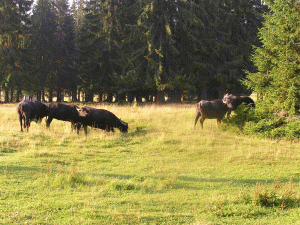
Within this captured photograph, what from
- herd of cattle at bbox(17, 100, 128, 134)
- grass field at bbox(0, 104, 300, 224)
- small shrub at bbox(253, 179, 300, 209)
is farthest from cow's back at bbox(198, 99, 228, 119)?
small shrub at bbox(253, 179, 300, 209)

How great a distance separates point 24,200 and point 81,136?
9794 mm

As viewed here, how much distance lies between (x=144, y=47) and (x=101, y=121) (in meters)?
17.0

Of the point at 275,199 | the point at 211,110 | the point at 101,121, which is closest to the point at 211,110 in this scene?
the point at 211,110

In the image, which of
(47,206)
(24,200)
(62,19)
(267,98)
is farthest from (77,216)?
(62,19)

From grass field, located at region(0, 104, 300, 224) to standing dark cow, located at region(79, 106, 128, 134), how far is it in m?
0.65

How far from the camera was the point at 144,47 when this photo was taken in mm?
32781

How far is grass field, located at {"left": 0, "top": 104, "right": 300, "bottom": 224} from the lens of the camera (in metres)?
5.95

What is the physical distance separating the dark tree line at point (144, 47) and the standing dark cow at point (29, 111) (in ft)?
47.9

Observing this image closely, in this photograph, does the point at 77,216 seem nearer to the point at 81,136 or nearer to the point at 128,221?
the point at 128,221

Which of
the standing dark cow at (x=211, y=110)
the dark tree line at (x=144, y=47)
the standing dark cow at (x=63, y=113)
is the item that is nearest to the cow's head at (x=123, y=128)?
the standing dark cow at (x=63, y=113)

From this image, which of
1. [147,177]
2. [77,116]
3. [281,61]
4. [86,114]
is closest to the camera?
[147,177]

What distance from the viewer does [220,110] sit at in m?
18.3

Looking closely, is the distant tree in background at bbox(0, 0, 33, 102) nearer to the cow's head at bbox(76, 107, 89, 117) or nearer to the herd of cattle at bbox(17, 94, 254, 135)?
the herd of cattle at bbox(17, 94, 254, 135)

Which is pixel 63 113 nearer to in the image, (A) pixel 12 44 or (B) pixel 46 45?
(A) pixel 12 44
